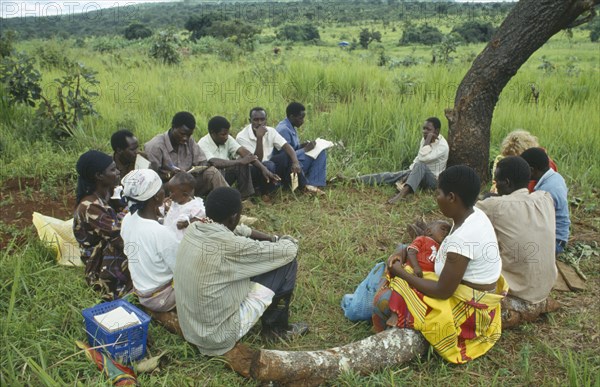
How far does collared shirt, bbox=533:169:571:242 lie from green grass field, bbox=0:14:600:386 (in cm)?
49

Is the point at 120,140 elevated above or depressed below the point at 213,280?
above

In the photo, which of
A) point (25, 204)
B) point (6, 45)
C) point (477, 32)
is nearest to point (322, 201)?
point (25, 204)

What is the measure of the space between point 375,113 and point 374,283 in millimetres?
3796

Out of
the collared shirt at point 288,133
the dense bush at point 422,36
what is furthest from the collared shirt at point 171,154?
the dense bush at point 422,36

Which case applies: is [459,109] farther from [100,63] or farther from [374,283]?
[100,63]

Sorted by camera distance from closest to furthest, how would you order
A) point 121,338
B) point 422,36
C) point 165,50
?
point 121,338 < point 165,50 < point 422,36

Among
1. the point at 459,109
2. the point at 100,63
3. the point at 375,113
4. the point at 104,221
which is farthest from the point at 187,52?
the point at 104,221

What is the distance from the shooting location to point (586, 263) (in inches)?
168

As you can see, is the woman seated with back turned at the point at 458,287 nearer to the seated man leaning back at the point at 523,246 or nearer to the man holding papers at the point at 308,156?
the seated man leaning back at the point at 523,246

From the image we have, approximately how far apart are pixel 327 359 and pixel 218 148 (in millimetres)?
3002

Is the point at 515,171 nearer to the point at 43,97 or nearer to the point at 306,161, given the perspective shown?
the point at 306,161

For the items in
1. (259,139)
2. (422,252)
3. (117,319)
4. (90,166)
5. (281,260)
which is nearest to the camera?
(117,319)

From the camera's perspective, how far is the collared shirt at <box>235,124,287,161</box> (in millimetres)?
5461

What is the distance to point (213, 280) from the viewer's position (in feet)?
9.27
